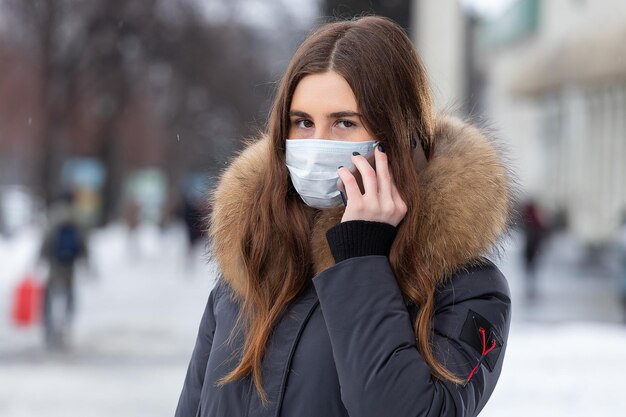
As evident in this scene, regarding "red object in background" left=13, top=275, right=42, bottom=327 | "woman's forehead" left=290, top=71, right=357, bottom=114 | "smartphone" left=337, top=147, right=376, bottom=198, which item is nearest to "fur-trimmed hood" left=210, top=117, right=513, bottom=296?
"smartphone" left=337, top=147, right=376, bottom=198

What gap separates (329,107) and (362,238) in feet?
0.94

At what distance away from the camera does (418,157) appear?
246 cm

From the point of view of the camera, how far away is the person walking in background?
1132 centimetres

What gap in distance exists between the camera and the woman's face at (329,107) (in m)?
2.33

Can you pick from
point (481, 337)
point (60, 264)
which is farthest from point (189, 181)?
point (481, 337)

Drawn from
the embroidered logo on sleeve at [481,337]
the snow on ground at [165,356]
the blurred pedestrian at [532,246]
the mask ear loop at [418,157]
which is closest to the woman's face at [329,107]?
the mask ear loop at [418,157]

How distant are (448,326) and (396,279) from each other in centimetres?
14

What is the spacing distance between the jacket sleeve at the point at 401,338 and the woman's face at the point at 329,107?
0.28 m

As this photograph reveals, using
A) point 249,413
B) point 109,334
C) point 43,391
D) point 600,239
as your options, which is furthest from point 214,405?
point 600,239

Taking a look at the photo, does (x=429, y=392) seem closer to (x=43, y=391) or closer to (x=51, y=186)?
(x=43, y=391)

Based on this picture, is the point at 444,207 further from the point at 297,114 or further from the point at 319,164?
the point at 297,114

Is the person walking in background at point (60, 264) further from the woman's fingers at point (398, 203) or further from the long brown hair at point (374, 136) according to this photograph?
the woman's fingers at point (398, 203)

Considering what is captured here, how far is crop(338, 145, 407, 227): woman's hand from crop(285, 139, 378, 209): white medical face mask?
6 centimetres

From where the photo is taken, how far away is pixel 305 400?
7.60 ft
